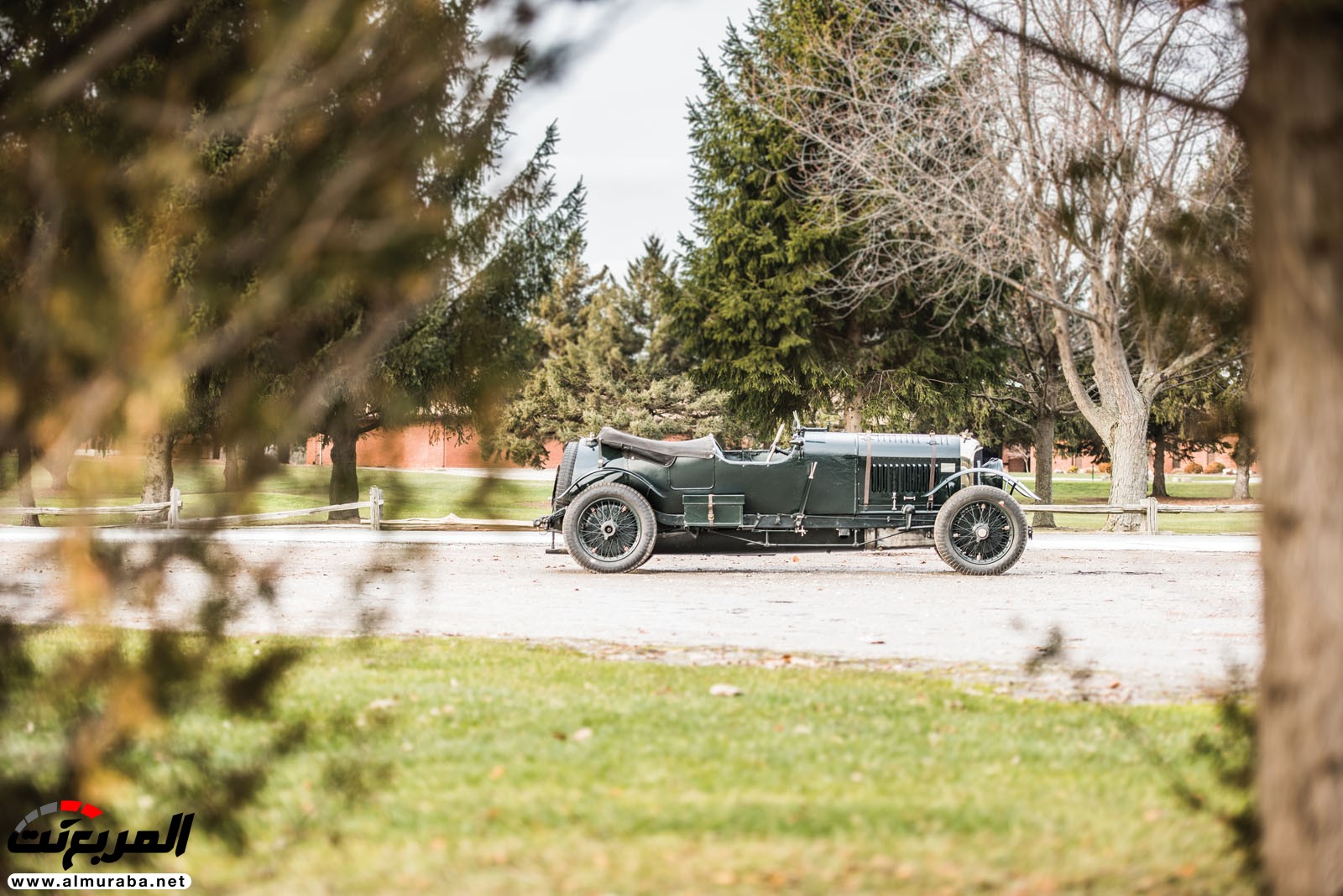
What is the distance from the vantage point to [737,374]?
2961 centimetres

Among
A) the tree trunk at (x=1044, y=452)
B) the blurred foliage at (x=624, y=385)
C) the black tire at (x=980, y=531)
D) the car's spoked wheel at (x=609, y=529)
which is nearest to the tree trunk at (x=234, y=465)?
the car's spoked wheel at (x=609, y=529)

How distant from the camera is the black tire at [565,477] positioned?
13.8m

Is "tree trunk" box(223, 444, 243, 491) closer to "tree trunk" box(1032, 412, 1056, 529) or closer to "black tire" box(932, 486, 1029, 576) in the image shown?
"black tire" box(932, 486, 1029, 576)

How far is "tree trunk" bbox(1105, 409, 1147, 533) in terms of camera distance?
79.7 feet

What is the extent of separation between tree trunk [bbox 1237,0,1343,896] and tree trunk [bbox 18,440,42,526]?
2478 mm

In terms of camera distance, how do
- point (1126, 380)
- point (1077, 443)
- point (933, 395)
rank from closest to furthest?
point (1126, 380) → point (933, 395) → point (1077, 443)

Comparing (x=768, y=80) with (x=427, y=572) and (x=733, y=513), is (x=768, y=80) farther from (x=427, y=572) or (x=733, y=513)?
(x=427, y=572)

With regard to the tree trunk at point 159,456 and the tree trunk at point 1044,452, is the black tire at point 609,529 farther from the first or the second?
the tree trunk at point 1044,452

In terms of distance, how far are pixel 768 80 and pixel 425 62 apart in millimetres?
23722

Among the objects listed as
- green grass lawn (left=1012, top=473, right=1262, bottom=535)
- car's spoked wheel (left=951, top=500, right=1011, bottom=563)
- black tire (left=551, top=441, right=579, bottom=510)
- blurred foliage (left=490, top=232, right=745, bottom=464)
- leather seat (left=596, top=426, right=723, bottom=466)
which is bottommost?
green grass lawn (left=1012, top=473, right=1262, bottom=535)

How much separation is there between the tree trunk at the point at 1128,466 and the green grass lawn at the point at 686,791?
64.8ft

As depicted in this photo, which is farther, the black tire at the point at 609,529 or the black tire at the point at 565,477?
the black tire at the point at 565,477

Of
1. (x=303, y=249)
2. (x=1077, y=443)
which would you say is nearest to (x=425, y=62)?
(x=303, y=249)

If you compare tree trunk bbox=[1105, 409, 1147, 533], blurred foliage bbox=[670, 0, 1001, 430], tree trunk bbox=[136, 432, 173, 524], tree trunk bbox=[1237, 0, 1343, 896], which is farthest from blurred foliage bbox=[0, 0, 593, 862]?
blurred foliage bbox=[670, 0, 1001, 430]
